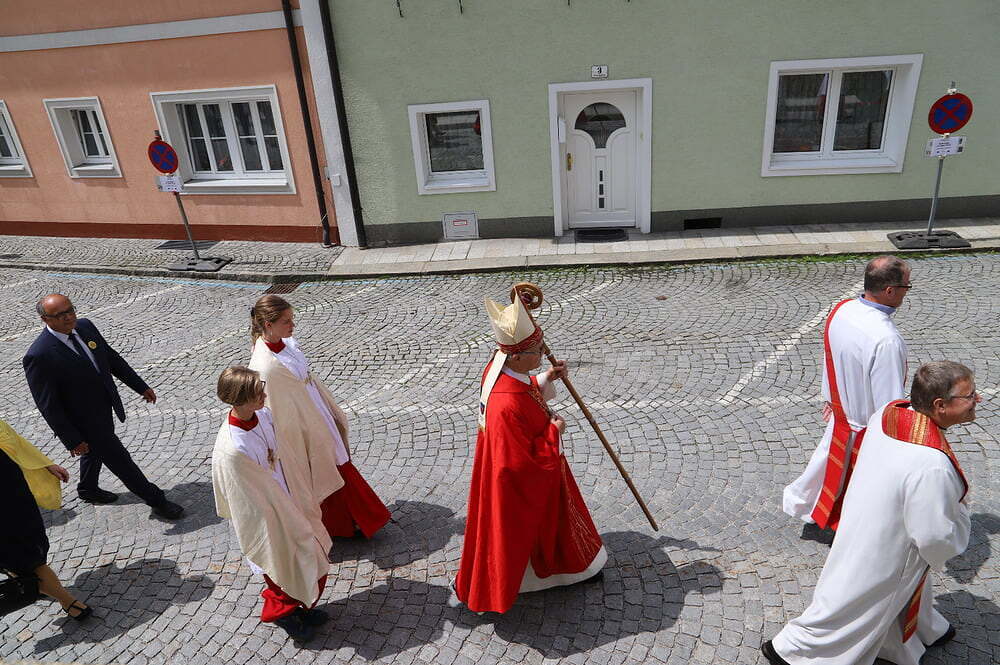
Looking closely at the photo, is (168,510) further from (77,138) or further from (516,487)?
(77,138)

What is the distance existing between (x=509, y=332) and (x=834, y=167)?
942cm

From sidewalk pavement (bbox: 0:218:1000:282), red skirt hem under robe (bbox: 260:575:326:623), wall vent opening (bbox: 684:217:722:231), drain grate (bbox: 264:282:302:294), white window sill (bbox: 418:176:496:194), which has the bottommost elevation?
red skirt hem under robe (bbox: 260:575:326:623)

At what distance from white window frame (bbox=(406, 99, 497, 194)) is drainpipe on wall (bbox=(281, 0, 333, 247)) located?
1782 millimetres

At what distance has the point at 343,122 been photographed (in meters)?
11.4

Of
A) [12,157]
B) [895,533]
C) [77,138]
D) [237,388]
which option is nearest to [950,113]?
[895,533]

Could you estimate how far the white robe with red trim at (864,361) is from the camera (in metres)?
3.94

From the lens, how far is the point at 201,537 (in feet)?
17.2

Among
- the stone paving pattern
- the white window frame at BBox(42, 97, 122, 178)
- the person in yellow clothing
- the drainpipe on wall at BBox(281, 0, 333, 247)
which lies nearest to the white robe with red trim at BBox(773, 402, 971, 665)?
the person in yellow clothing

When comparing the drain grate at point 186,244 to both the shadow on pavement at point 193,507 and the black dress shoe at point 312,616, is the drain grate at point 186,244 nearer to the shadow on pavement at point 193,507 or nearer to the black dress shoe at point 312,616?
the shadow on pavement at point 193,507

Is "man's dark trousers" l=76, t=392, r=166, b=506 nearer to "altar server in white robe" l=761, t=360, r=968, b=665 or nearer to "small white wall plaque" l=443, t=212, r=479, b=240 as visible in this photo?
"altar server in white robe" l=761, t=360, r=968, b=665

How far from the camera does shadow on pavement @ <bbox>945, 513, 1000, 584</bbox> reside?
14.0 ft

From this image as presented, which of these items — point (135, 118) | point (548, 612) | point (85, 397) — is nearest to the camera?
point (548, 612)

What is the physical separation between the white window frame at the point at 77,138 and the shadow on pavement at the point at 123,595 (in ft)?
35.0

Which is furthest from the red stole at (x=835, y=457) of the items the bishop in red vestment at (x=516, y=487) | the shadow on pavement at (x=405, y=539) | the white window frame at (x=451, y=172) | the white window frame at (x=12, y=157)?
the white window frame at (x=12, y=157)
